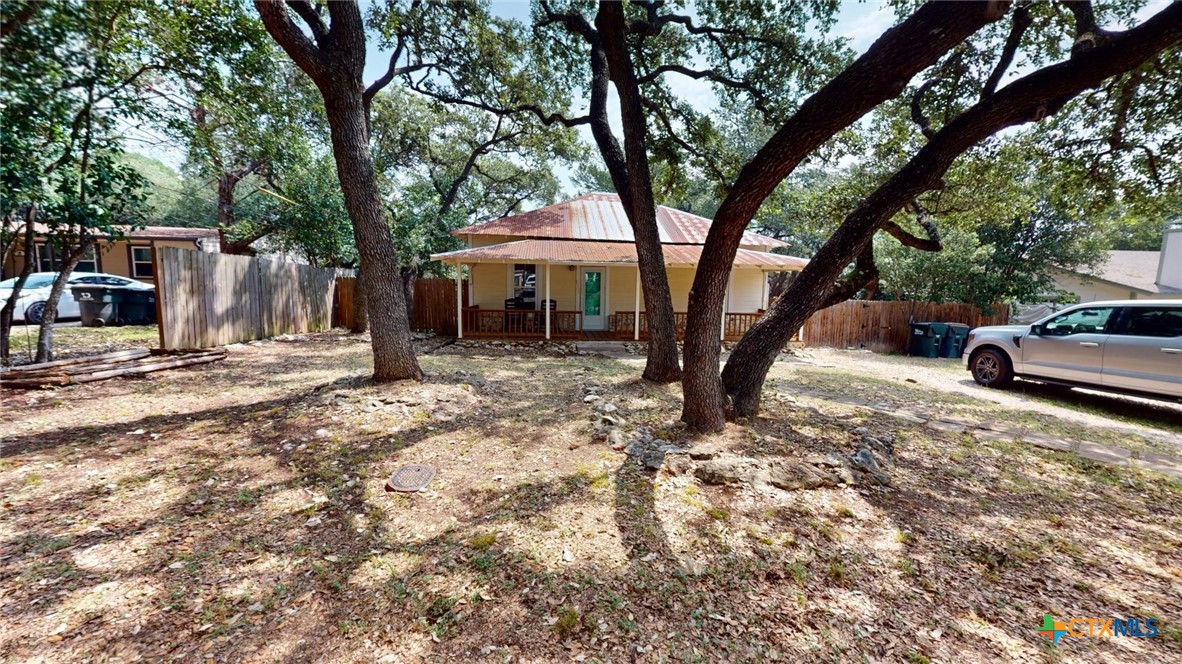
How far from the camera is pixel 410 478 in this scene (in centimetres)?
378

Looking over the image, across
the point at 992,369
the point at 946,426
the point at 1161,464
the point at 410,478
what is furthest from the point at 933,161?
the point at 992,369

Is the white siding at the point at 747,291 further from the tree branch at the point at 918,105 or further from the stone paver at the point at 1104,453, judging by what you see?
the stone paver at the point at 1104,453

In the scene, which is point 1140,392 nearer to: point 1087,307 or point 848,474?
point 1087,307

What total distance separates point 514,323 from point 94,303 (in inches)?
449

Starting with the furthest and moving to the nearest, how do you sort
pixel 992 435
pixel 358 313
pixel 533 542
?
pixel 358 313 → pixel 992 435 → pixel 533 542

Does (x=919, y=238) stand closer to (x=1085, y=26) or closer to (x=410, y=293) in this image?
(x=1085, y=26)

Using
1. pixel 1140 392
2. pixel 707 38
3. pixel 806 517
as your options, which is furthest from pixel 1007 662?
pixel 707 38

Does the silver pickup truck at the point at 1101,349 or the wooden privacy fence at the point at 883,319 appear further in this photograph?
the wooden privacy fence at the point at 883,319

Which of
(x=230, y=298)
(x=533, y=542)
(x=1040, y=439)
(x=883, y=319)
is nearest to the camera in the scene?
(x=533, y=542)

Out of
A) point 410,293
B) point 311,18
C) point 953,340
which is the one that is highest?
point 311,18

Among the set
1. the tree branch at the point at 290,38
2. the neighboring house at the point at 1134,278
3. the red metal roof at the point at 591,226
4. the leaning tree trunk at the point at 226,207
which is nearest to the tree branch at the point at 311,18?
the tree branch at the point at 290,38

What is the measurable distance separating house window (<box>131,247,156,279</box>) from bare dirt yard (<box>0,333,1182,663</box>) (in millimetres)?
20335
